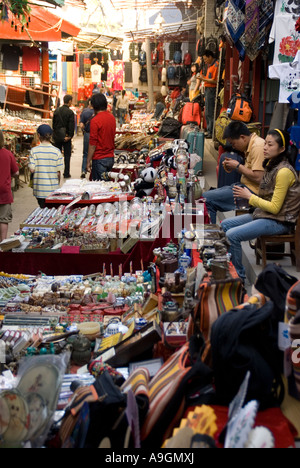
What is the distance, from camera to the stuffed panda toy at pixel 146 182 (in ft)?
25.3

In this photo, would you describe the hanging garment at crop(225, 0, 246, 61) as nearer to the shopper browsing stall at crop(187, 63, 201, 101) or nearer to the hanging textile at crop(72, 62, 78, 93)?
the shopper browsing stall at crop(187, 63, 201, 101)

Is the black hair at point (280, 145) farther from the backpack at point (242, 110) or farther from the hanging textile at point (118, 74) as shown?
the hanging textile at point (118, 74)

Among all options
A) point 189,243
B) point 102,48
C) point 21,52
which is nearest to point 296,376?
point 189,243

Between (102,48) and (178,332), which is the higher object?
(102,48)

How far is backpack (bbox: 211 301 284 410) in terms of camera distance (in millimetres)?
2465

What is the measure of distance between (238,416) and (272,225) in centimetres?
354

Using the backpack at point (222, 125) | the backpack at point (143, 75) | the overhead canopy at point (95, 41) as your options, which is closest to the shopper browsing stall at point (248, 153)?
the backpack at point (222, 125)

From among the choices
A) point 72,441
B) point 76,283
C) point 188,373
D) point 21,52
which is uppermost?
point 21,52

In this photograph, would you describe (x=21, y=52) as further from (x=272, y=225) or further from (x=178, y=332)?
(x=178, y=332)

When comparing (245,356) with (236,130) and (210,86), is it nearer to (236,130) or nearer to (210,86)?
(236,130)

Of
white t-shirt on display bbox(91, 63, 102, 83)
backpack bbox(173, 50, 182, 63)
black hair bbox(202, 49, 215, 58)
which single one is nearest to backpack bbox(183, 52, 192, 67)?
backpack bbox(173, 50, 182, 63)

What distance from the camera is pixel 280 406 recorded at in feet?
8.71

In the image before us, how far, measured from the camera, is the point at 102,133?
30.1ft

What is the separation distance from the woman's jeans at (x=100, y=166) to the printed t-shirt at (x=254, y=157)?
11.2 feet
